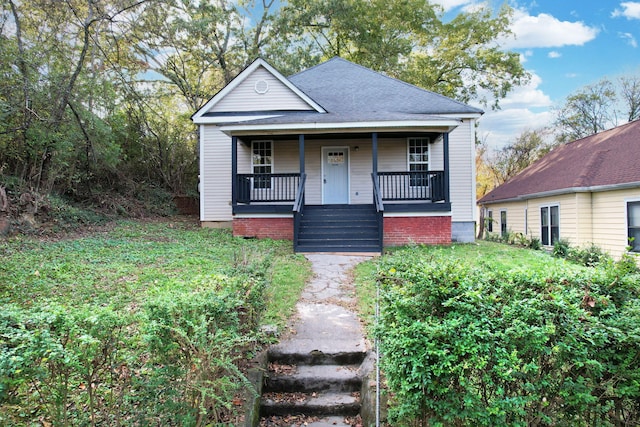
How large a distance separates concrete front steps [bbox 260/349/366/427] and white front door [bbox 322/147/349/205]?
9808mm

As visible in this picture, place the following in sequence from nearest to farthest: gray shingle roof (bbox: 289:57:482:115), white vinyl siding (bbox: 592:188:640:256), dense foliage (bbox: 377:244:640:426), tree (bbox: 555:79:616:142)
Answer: dense foliage (bbox: 377:244:640:426)
white vinyl siding (bbox: 592:188:640:256)
gray shingle roof (bbox: 289:57:482:115)
tree (bbox: 555:79:616:142)

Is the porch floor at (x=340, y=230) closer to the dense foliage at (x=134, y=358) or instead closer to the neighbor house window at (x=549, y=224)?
the dense foliage at (x=134, y=358)

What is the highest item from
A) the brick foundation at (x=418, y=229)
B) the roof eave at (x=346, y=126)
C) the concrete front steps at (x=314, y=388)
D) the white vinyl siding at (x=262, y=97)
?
the white vinyl siding at (x=262, y=97)

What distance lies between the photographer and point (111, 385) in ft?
7.25

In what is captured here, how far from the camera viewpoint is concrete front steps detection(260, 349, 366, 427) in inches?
128

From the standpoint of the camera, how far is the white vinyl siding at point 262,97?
12.9 meters

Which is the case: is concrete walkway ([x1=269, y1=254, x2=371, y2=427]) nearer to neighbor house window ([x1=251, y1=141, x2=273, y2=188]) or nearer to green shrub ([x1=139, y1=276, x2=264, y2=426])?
green shrub ([x1=139, y1=276, x2=264, y2=426])

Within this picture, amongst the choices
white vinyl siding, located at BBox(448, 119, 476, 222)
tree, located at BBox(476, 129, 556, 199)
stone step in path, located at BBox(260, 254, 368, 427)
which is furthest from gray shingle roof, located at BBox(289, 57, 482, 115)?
tree, located at BBox(476, 129, 556, 199)

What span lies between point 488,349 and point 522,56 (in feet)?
77.0

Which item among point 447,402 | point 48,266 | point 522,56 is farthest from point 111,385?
point 522,56

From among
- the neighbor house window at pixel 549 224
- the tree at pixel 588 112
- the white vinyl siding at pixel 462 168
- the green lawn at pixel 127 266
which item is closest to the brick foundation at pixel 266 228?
the green lawn at pixel 127 266

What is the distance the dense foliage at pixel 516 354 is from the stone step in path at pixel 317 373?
107 centimetres

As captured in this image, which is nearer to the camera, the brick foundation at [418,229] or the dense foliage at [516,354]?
the dense foliage at [516,354]

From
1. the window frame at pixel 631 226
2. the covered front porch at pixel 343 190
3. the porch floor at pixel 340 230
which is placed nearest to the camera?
the porch floor at pixel 340 230
